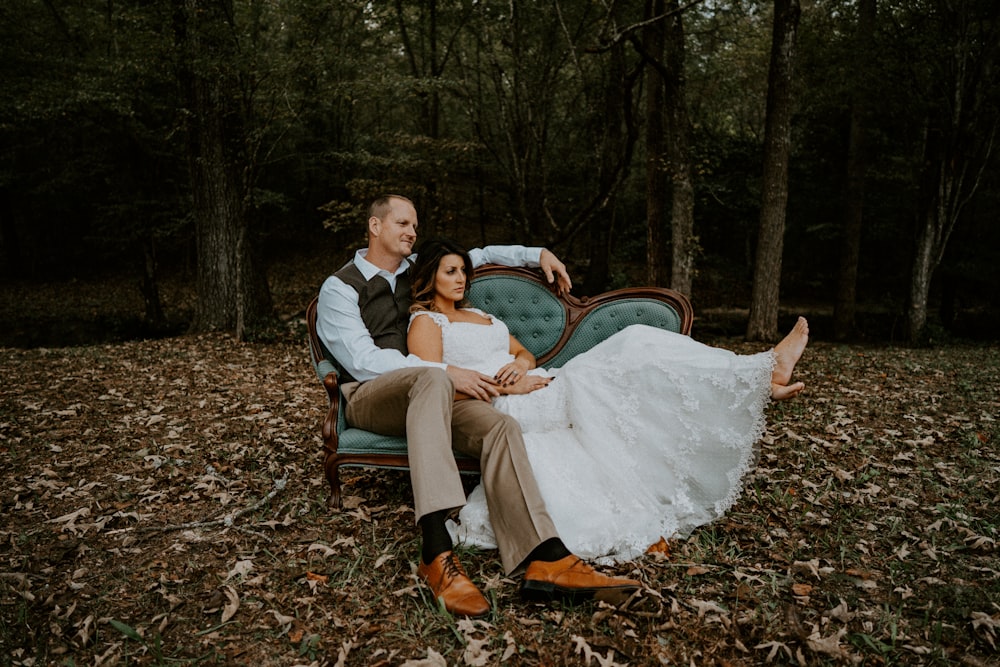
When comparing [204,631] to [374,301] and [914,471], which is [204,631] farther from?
[914,471]

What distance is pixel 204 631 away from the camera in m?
2.50

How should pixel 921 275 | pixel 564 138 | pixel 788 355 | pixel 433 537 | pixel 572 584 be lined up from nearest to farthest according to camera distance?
pixel 572 584, pixel 433 537, pixel 788 355, pixel 921 275, pixel 564 138

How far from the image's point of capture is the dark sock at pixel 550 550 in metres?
2.64

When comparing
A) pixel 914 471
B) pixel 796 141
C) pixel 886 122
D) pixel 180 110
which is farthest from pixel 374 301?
pixel 796 141

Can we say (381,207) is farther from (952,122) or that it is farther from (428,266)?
(952,122)

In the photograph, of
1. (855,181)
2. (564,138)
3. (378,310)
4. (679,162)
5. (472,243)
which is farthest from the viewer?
(472,243)

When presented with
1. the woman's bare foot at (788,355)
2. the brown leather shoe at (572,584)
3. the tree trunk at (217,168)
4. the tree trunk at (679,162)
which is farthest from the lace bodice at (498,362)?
the tree trunk at (217,168)

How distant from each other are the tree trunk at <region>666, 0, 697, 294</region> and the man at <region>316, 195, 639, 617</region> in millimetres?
5608

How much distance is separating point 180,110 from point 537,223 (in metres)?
5.90

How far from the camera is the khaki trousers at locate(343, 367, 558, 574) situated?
2707 millimetres

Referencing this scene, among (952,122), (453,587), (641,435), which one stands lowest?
Result: (453,587)

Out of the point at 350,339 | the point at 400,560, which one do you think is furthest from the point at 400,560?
the point at 350,339

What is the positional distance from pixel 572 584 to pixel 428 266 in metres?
1.99

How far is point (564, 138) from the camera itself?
1817 centimetres
